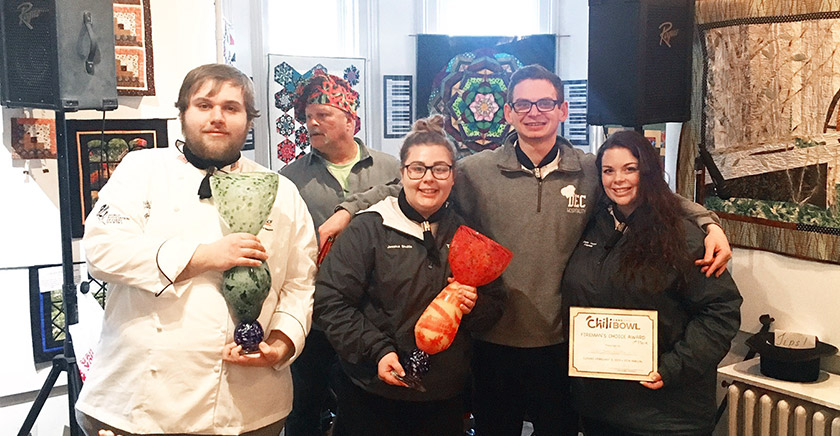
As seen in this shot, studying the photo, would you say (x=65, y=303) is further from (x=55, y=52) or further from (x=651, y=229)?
(x=651, y=229)

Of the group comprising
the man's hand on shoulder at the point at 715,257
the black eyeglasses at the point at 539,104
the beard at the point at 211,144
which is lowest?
the man's hand on shoulder at the point at 715,257

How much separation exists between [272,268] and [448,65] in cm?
380

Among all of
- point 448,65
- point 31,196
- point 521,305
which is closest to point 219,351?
point 521,305

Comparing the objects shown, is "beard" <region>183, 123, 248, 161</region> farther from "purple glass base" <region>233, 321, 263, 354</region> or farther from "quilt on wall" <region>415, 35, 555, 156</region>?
"quilt on wall" <region>415, 35, 555, 156</region>

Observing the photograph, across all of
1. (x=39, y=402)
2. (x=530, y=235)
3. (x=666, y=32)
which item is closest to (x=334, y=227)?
(x=530, y=235)

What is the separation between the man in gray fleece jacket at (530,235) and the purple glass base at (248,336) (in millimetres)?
527

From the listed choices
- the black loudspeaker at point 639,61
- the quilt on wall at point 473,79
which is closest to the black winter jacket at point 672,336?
the black loudspeaker at point 639,61

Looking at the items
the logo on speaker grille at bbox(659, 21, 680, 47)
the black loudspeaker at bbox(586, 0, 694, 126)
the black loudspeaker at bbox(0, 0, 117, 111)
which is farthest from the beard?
the logo on speaker grille at bbox(659, 21, 680, 47)

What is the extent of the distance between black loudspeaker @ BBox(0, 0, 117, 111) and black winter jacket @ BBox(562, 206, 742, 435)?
181 cm

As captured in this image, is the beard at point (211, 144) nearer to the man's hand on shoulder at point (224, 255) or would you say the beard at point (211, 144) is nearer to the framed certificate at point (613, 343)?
the man's hand on shoulder at point (224, 255)

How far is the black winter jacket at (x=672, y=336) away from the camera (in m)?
2.16

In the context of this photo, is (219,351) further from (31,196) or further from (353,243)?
(31,196)

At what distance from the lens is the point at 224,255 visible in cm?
186

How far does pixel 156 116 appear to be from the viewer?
3041 mm
